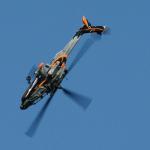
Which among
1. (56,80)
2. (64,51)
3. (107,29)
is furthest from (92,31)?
(56,80)

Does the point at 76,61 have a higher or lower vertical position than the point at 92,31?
lower

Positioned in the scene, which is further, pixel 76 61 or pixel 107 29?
pixel 107 29

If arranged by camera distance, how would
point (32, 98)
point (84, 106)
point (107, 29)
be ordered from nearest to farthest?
point (84, 106), point (32, 98), point (107, 29)

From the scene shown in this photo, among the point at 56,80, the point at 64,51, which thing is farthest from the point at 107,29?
the point at 56,80

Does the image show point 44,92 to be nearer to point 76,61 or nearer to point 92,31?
point 76,61

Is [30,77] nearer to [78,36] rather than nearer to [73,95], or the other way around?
[73,95]

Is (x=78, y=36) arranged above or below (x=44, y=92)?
above

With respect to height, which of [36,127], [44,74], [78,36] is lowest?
[36,127]

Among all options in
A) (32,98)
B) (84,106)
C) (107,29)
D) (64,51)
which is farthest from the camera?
(107,29)

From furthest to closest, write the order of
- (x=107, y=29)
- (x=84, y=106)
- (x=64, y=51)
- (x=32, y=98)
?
(x=107, y=29) → (x=64, y=51) → (x=32, y=98) → (x=84, y=106)
